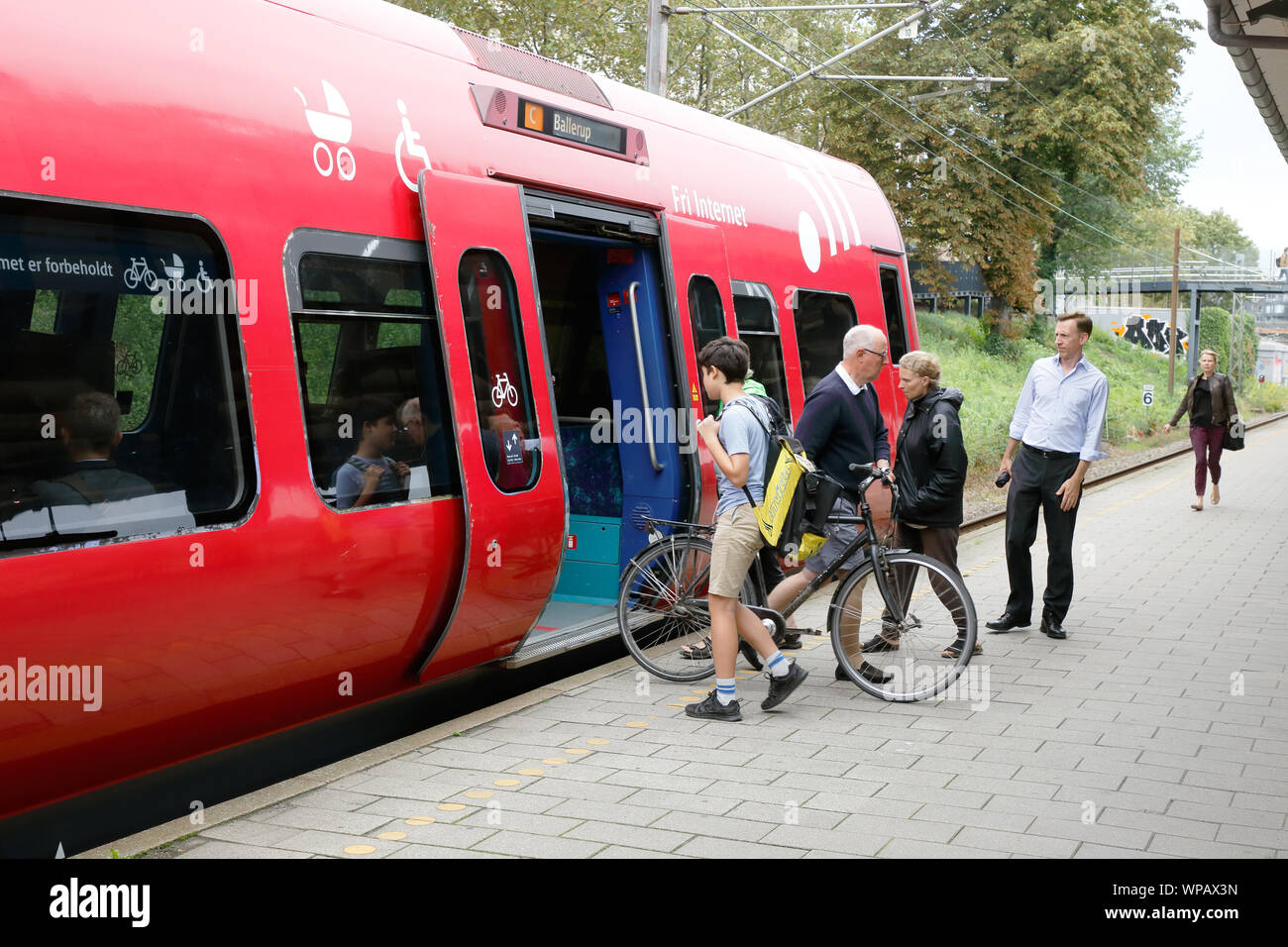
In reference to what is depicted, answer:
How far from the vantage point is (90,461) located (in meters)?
4.12

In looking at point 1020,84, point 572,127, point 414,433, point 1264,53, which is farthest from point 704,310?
point 1020,84

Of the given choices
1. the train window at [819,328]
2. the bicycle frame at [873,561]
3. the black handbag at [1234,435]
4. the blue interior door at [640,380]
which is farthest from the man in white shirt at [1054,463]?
the black handbag at [1234,435]

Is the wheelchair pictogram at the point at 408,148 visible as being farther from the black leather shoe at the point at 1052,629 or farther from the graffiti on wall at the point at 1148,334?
the graffiti on wall at the point at 1148,334

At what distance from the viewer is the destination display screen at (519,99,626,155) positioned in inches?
258

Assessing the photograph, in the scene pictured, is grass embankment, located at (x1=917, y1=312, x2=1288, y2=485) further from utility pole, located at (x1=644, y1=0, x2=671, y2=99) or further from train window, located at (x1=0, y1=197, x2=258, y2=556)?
train window, located at (x1=0, y1=197, x2=258, y2=556)

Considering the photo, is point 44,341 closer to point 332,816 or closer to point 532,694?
point 332,816

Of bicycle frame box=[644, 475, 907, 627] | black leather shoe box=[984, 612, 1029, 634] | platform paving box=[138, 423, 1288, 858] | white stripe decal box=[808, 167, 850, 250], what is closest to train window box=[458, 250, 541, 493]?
bicycle frame box=[644, 475, 907, 627]

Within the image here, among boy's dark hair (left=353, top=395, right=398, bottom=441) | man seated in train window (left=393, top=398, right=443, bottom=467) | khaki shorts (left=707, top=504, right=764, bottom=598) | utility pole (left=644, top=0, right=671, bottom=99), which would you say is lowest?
khaki shorts (left=707, top=504, right=764, bottom=598)

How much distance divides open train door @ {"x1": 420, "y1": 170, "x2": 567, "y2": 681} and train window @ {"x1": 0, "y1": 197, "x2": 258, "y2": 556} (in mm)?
1251

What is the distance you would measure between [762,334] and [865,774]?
4.40 metres

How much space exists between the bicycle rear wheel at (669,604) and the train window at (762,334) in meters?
2.22

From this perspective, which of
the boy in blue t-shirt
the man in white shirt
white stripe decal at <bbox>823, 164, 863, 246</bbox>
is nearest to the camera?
the boy in blue t-shirt

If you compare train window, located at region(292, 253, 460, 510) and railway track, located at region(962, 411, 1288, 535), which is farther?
railway track, located at region(962, 411, 1288, 535)

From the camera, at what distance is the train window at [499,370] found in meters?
5.97
